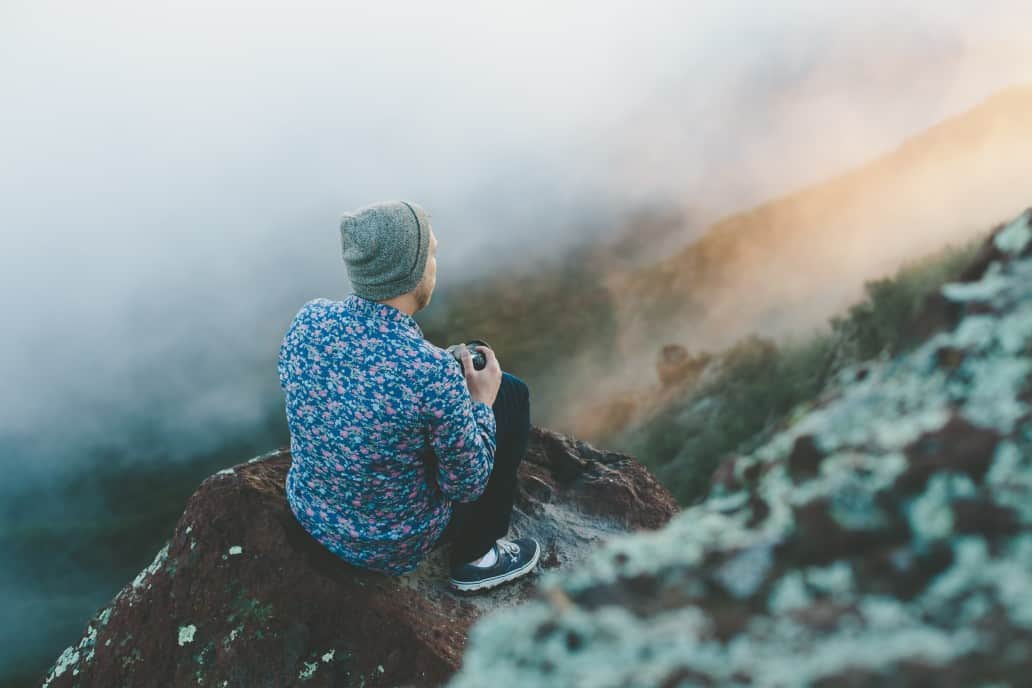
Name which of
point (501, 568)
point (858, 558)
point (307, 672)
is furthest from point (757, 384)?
point (858, 558)

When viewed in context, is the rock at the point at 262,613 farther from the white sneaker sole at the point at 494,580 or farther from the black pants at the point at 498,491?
the black pants at the point at 498,491

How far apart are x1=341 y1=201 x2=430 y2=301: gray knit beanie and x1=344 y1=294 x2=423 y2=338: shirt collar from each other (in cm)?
2

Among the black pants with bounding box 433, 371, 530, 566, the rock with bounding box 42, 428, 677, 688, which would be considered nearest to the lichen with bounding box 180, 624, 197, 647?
the rock with bounding box 42, 428, 677, 688

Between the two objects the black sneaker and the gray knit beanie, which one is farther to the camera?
the black sneaker

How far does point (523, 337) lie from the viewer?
41.2 ft

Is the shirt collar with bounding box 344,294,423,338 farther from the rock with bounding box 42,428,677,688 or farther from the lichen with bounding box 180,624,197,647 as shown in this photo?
the lichen with bounding box 180,624,197,647

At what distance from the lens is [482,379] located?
2.84m

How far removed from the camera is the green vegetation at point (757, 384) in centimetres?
651

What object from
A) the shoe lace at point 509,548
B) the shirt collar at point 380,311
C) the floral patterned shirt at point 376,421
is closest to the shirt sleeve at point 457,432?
the floral patterned shirt at point 376,421

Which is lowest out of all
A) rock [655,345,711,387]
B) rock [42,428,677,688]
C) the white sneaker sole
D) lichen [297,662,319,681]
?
rock [655,345,711,387]

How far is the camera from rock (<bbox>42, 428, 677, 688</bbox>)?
9.57 ft

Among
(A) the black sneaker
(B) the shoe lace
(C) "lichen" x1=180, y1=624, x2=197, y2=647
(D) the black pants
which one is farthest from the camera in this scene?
(B) the shoe lace

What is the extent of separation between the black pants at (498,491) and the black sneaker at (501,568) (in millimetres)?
57

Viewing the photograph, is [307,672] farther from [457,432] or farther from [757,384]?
[757,384]
